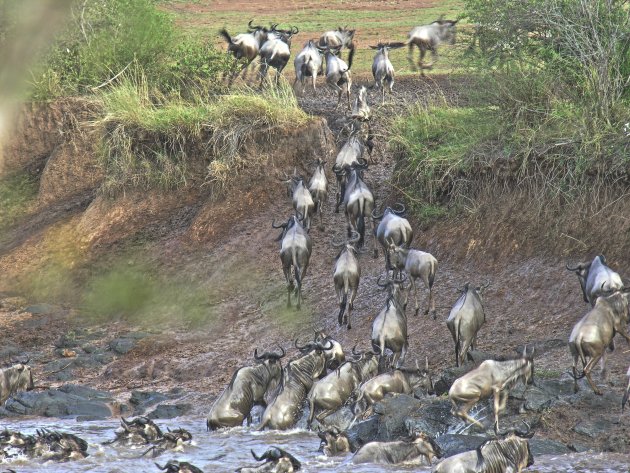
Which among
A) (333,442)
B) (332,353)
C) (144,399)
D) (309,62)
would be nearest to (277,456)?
(333,442)

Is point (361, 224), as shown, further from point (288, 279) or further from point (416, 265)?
point (416, 265)

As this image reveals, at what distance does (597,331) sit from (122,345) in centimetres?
725

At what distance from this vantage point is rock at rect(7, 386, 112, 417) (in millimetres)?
11984

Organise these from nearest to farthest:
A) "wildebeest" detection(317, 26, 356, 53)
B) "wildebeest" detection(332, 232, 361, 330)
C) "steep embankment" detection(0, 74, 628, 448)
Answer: "steep embankment" detection(0, 74, 628, 448) < "wildebeest" detection(332, 232, 361, 330) < "wildebeest" detection(317, 26, 356, 53)

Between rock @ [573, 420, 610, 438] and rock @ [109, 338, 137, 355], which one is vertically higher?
rock @ [573, 420, 610, 438]

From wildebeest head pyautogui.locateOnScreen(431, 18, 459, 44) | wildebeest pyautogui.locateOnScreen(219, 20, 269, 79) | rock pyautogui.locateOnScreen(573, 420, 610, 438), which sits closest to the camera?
rock pyautogui.locateOnScreen(573, 420, 610, 438)

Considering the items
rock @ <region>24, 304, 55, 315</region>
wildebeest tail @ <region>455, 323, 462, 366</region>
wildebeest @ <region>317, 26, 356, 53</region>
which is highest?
wildebeest @ <region>317, 26, 356, 53</region>

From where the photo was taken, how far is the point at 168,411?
11.6 meters

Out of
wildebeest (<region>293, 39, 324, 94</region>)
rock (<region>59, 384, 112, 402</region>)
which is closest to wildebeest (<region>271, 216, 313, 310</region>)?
rock (<region>59, 384, 112, 402</region>)

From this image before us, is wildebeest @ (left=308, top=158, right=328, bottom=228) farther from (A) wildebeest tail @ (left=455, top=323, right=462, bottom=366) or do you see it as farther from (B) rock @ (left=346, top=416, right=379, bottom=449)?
(B) rock @ (left=346, top=416, right=379, bottom=449)

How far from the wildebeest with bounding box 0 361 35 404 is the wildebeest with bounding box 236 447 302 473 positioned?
15.5ft

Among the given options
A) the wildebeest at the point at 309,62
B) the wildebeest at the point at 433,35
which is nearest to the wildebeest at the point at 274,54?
the wildebeest at the point at 309,62

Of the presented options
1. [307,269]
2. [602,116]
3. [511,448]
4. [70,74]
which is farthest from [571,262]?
[70,74]

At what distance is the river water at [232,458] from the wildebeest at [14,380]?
1570 mm
